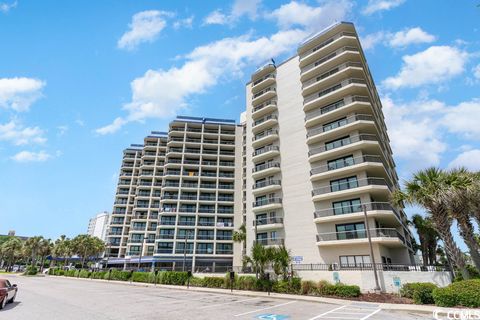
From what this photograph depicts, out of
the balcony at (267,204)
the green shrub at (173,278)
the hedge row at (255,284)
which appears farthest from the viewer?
the balcony at (267,204)

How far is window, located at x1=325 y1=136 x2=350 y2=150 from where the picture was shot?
36650 mm

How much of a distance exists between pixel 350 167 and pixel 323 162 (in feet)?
15.9

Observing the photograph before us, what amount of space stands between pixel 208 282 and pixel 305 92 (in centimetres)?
3091

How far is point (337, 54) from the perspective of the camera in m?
40.6

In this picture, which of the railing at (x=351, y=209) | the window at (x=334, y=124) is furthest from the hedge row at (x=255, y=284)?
the window at (x=334, y=124)

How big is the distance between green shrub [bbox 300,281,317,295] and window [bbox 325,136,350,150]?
19.2 m

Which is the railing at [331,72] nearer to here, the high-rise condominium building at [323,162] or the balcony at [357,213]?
the high-rise condominium building at [323,162]

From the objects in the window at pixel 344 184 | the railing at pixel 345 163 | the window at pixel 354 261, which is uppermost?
the railing at pixel 345 163

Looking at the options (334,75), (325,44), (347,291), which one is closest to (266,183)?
(334,75)

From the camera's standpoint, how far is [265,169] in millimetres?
43906

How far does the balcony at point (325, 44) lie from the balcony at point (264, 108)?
805cm

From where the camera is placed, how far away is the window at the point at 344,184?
111ft

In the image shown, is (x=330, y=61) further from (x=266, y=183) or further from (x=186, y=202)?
(x=186, y=202)

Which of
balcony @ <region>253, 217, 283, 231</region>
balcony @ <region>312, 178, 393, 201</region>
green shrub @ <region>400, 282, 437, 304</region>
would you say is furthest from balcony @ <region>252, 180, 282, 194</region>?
green shrub @ <region>400, 282, 437, 304</region>
